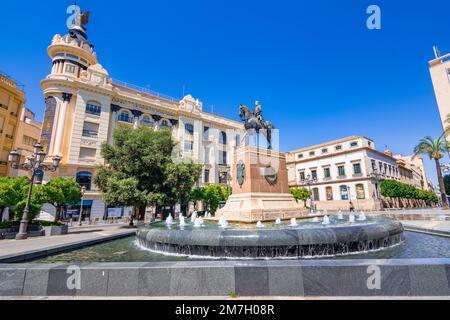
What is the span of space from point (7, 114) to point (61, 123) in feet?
21.9

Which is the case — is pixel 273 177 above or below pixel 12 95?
below

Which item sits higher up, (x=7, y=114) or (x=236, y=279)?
(x=7, y=114)

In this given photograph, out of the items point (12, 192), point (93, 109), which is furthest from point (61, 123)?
point (12, 192)

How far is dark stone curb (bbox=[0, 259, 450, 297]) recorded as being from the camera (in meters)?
3.45

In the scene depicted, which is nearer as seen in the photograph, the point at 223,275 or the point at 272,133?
the point at 223,275

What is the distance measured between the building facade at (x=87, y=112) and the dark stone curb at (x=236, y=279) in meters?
19.3

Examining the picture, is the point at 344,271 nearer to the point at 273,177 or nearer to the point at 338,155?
the point at 273,177

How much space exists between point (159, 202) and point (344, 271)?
17.4m

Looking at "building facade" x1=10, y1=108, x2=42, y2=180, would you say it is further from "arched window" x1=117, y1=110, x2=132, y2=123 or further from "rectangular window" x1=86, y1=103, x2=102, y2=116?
"arched window" x1=117, y1=110, x2=132, y2=123

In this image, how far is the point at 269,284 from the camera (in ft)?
11.9

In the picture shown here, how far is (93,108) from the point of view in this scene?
29844 mm

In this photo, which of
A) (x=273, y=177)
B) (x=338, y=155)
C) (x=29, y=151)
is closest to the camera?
(x=273, y=177)

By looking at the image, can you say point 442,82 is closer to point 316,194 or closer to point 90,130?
point 316,194
